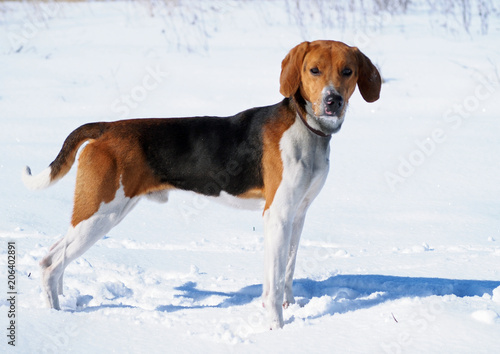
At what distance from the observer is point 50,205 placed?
594cm

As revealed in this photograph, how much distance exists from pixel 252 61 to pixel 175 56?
4.11 feet

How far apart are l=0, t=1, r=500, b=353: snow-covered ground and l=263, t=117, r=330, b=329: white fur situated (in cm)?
21

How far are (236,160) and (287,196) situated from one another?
16.1 inches

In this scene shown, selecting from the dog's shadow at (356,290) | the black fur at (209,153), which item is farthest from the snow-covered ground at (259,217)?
→ the black fur at (209,153)

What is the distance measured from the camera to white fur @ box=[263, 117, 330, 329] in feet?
12.7

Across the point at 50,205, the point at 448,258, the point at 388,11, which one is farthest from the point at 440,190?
the point at 388,11

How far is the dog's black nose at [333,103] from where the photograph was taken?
3590mm

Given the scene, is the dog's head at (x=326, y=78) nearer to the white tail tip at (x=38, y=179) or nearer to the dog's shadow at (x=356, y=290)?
the dog's shadow at (x=356, y=290)

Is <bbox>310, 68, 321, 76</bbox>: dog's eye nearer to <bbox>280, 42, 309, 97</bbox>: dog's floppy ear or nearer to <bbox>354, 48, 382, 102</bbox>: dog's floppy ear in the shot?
<bbox>280, 42, 309, 97</bbox>: dog's floppy ear

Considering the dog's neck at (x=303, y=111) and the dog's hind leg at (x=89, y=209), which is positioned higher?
the dog's neck at (x=303, y=111)

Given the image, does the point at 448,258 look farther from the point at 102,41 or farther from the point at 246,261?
the point at 102,41

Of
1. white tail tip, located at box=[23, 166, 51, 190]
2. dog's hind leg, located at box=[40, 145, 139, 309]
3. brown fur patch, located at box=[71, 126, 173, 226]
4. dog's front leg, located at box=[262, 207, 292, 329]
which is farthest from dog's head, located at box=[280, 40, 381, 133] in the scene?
white tail tip, located at box=[23, 166, 51, 190]

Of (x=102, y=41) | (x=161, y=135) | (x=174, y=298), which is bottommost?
(x=102, y=41)

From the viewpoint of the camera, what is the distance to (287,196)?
3.86m
